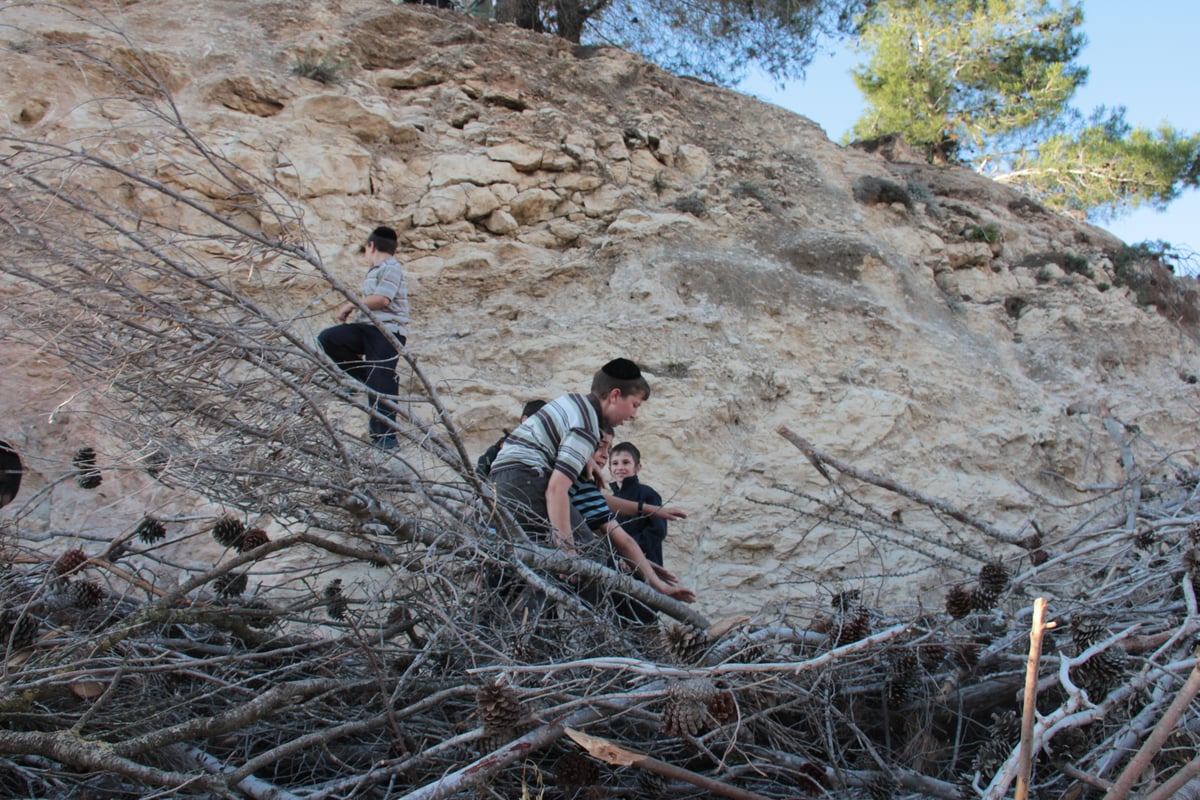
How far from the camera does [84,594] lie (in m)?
3.34

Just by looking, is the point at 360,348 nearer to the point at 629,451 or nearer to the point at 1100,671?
the point at 629,451

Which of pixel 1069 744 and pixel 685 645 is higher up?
pixel 1069 744

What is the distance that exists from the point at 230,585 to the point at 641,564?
5.26ft

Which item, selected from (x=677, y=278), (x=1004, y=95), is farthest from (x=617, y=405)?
(x=1004, y=95)

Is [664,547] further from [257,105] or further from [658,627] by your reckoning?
[257,105]

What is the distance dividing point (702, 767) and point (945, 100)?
484 inches

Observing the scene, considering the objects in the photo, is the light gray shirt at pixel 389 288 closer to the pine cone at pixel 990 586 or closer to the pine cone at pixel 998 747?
the pine cone at pixel 990 586

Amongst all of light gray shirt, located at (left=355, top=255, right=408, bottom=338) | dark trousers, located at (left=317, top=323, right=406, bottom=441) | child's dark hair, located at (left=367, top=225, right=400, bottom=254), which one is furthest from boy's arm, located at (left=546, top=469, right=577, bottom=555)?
child's dark hair, located at (left=367, top=225, right=400, bottom=254)

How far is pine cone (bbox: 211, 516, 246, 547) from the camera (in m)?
3.62

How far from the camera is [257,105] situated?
23.8ft

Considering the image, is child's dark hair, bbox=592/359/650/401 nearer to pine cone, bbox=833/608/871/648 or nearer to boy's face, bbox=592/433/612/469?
boy's face, bbox=592/433/612/469

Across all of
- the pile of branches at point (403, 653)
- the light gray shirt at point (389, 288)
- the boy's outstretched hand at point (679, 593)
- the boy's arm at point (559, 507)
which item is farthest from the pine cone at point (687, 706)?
the light gray shirt at point (389, 288)

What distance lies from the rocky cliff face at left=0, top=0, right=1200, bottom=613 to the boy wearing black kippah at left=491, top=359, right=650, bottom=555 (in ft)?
6.05

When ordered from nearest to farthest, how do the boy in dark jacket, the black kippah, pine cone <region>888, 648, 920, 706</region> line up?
pine cone <region>888, 648, 920, 706</region> < the black kippah < the boy in dark jacket
